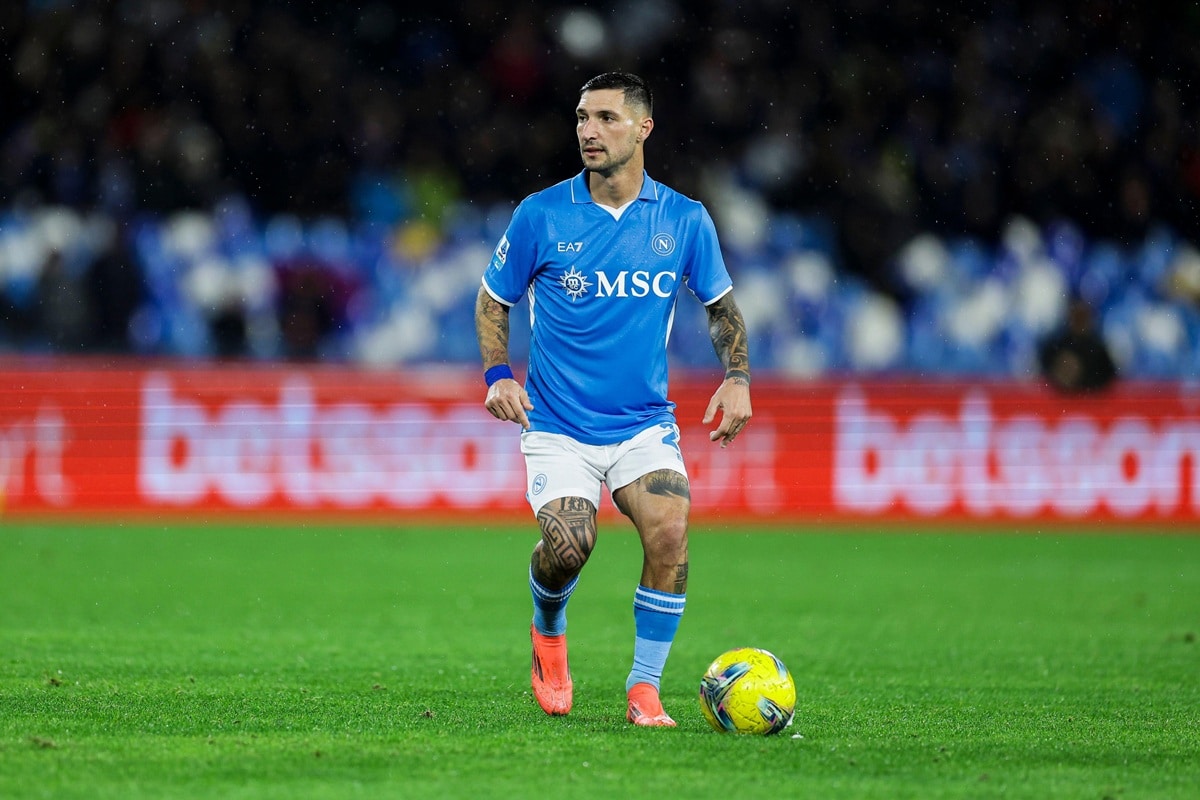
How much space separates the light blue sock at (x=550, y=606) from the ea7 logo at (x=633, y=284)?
1117 millimetres

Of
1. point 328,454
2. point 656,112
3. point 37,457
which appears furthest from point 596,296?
point 656,112

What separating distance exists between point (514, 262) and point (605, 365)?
0.54 m

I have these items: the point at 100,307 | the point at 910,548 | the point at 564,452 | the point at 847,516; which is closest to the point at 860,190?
the point at 847,516

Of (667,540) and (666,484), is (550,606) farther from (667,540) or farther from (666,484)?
(666,484)

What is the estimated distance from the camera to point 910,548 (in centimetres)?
1441

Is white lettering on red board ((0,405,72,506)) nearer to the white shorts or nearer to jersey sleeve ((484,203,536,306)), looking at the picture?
jersey sleeve ((484,203,536,306))

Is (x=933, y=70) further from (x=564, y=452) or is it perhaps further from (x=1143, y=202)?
(x=564, y=452)

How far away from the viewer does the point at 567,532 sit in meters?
6.21

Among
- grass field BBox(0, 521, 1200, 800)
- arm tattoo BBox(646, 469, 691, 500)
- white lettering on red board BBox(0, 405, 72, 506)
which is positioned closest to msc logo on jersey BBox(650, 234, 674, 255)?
arm tattoo BBox(646, 469, 691, 500)

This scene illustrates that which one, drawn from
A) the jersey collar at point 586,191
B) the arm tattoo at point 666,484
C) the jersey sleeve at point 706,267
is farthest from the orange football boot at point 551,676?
the jersey collar at point 586,191

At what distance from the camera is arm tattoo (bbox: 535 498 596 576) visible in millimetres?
6211

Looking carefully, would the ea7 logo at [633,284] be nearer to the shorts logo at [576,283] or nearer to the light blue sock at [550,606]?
the shorts logo at [576,283]

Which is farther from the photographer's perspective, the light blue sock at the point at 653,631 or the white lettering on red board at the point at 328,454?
the white lettering on red board at the point at 328,454

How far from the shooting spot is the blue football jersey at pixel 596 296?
638cm
